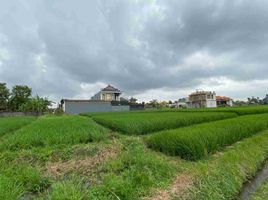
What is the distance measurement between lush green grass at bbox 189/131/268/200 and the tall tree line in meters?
42.7

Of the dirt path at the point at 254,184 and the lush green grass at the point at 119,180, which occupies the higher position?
the lush green grass at the point at 119,180

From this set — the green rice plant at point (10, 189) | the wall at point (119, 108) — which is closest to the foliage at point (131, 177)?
the green rice plant at point (10, 189)

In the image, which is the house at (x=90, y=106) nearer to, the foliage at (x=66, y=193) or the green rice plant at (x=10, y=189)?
the green rice plant at (x=10, y=189)

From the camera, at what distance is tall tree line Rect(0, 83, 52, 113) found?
43281 mm

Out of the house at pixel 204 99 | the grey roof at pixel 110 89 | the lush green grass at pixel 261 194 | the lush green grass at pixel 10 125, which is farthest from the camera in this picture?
the house at pixel 204 99

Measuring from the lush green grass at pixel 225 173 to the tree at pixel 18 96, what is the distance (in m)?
48.7

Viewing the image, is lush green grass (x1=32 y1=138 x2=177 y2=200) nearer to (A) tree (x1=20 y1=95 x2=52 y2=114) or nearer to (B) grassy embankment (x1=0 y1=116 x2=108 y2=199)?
(B) grassy embankment (x1=0 y1=116 x2=108 y2=199)

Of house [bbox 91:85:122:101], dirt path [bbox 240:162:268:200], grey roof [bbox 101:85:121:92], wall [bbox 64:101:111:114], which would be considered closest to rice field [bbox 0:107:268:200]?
dirt path [bbox 240:162:268:200]

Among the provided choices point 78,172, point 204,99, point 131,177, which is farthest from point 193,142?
point 204,99

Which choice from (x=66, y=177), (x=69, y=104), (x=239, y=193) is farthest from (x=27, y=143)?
(x=69, y=104)

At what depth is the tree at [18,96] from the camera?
46.6 m

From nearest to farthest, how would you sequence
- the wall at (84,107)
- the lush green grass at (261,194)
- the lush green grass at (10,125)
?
the lush green grass at (261,194)
the lush green grass at (10,125)
the wall at (84,107)

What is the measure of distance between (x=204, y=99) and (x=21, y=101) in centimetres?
4895

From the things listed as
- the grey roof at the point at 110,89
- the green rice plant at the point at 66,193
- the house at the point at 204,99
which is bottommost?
the green rice plant at the point at 66,193
